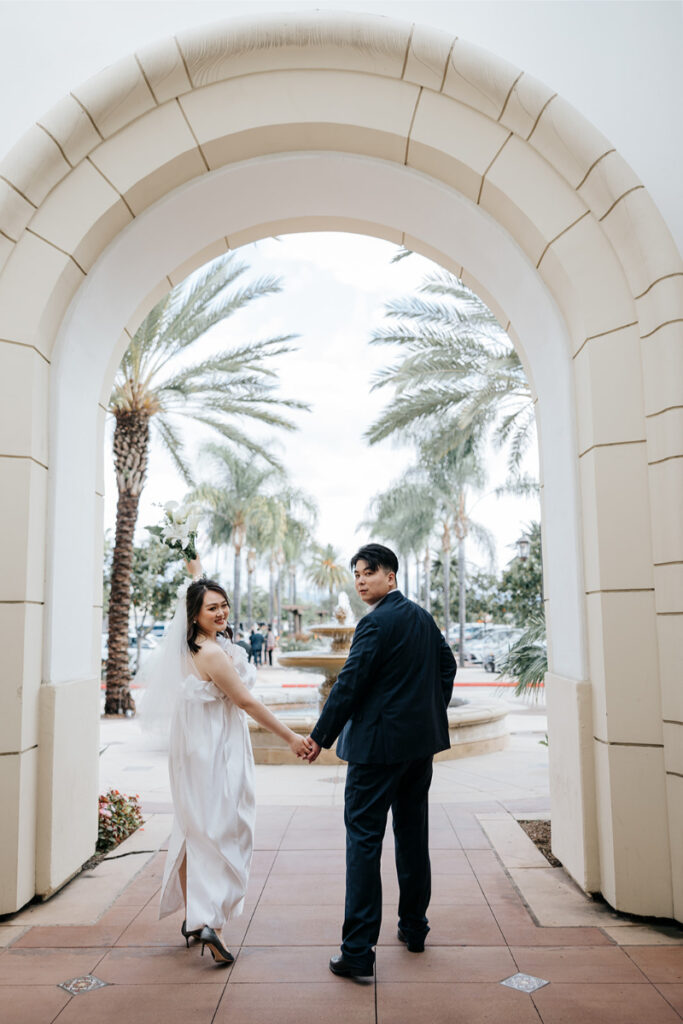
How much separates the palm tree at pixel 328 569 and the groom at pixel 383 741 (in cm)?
5673

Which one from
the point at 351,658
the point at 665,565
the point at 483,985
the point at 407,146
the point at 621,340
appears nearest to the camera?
the point at 483,985

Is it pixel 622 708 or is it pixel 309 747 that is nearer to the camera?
pixel 309 747

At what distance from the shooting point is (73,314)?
525 cm

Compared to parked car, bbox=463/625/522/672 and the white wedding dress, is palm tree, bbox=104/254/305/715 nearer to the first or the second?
the white wedding dress

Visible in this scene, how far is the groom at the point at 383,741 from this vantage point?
367 centimetres

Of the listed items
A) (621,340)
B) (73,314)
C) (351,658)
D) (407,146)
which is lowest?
(351,658)

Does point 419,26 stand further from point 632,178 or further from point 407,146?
point 632,178

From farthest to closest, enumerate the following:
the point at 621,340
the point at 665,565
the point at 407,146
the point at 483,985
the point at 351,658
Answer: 1. the point at 407,146
2. the point at 621,340
3. the point at 665,565
4. the point at 351,658
5. the point at 483,985

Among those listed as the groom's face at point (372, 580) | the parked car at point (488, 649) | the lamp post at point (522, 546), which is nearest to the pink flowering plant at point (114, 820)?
the groom's face at point (372, 580)

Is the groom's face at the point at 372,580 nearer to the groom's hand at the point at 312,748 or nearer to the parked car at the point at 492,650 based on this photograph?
the groom's hand at the point at 312,748

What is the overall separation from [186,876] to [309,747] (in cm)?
96

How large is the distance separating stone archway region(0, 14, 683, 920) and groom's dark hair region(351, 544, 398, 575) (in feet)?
4.39

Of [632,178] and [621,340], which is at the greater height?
[632,178]

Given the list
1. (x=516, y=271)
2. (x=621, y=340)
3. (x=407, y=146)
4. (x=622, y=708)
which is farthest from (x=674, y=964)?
(x=407, y=146)
